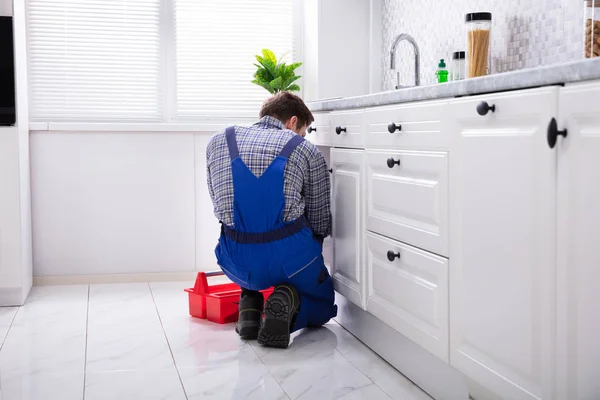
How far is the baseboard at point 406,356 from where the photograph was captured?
2217mm

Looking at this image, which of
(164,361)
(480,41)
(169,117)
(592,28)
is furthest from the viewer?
(169,117)

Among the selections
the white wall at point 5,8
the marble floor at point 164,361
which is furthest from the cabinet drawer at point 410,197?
the white wall at point 5,8

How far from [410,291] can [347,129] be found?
2.71 feet

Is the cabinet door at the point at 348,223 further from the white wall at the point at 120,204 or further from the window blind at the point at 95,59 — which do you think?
the window blind at the point at 95,59

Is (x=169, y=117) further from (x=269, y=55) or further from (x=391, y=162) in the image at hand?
(x=391, y=162)

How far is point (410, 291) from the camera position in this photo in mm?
2381

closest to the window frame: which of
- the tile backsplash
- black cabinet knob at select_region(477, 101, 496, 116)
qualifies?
the tile backsplash

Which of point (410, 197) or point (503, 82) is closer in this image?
point (503, 82)

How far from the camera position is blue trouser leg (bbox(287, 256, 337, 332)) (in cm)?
301

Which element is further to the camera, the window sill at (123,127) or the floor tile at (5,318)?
the window sill at (123,127)

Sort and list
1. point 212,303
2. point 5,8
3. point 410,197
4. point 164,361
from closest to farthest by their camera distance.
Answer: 1. point 410,197
2. point 164,361
3. point 212,303
4. point 5,8

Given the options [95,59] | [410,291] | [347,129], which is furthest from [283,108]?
[95,59]

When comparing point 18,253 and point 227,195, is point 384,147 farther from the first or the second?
point 18,253

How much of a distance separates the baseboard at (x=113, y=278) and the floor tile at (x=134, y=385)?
1.61 metres
